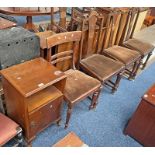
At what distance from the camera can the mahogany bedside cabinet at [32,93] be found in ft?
3.94

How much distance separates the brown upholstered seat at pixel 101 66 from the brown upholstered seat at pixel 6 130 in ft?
3.14

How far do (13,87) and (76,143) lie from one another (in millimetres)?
553

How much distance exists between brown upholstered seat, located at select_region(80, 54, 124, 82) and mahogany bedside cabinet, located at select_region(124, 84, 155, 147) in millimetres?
468

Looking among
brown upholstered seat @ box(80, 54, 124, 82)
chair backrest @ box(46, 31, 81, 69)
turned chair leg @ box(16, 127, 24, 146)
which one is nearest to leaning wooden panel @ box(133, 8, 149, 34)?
brown upholstered seat @ box(80, 54, 124, 82)

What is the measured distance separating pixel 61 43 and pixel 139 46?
1.35 meters

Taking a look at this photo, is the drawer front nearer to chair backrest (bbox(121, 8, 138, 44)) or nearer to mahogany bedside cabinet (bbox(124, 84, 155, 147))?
mahogany bedside cabinet (bbox(124, 84, 155, 147))

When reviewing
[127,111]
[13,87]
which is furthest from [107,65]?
[13,87]

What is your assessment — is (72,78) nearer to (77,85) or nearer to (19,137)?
(77,85)

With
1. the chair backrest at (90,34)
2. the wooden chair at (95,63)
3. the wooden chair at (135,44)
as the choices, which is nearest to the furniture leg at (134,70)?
the wooden chair at (135,44)

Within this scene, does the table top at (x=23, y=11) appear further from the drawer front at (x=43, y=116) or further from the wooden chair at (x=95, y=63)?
the drawer front at (x=43, y=116)

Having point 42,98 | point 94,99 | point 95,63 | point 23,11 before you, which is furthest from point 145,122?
point 23,11

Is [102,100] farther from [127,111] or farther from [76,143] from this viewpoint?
[76,143]
